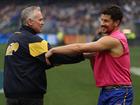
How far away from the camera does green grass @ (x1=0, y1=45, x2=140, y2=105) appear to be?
12383 millimetres

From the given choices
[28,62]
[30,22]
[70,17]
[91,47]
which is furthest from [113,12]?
[70,17]

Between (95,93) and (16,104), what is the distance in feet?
25.6

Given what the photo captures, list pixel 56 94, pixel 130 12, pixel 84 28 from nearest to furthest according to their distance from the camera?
pixel 56 94
pixel 84 28
pixel 130 12

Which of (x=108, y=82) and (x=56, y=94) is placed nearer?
(x=108, y=82)

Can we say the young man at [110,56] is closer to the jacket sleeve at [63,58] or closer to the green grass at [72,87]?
the jacket sleeve at [63,58]

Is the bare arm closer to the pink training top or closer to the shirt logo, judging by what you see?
the pink training top

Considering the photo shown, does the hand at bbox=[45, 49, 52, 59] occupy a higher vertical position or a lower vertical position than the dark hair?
lower

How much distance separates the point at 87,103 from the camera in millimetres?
12086

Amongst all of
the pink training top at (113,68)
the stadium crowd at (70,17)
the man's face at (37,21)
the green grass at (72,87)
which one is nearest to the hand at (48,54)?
the man's face at (37,21)

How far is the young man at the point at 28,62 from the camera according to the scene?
225 inches

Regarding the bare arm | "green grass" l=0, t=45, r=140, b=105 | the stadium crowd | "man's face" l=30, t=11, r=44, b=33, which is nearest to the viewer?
the bare arm

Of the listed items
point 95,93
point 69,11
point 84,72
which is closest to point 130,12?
point 69,11

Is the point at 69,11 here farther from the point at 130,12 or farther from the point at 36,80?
the point at 36,80

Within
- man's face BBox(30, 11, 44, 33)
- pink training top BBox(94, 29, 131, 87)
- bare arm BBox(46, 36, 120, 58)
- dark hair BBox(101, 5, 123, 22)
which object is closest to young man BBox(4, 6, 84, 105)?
man's face BBox(30, 11, 44, 33)
